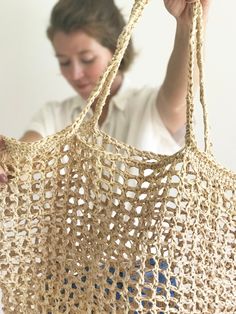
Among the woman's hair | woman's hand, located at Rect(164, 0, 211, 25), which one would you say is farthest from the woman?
woman's hand, located at Rect(164, 0, 211, 25)

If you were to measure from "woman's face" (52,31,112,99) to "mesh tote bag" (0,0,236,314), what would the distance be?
405 millimetres

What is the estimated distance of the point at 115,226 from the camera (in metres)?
0.47

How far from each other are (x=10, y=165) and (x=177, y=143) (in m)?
0.37

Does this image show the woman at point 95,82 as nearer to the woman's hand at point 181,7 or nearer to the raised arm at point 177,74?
the raised arm at point 177,74

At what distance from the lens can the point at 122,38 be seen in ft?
1.61

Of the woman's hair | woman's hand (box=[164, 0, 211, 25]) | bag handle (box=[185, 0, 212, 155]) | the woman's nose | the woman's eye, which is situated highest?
the woman's hair

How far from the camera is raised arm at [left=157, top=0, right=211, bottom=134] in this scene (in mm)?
546

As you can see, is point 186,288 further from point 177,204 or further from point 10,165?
point 10,165

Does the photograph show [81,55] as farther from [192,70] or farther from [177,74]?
[192,70]

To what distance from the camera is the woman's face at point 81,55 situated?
904 millimetres

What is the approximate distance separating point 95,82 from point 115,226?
501mm

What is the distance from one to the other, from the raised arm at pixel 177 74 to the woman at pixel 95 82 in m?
0.02

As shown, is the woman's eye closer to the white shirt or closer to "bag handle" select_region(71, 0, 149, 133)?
the white shirt

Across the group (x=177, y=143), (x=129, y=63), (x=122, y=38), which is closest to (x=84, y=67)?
(x=129, y=63)
